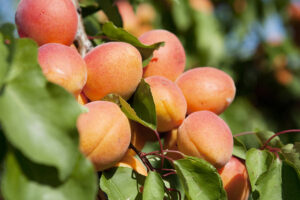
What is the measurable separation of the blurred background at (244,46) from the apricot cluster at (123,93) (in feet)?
3.68

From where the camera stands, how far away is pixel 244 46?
242 cm

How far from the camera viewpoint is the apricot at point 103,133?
→ 582 mm

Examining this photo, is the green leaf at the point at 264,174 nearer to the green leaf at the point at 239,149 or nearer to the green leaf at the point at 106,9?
the green leaf at the point at 239,149

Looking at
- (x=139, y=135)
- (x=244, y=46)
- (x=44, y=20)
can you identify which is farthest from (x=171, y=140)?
(x=244, y=46)

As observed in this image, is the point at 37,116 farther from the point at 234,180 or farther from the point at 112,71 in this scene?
the point at 234,180

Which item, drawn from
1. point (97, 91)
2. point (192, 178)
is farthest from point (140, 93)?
point (192, 178)

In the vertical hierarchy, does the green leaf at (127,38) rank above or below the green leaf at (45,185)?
above

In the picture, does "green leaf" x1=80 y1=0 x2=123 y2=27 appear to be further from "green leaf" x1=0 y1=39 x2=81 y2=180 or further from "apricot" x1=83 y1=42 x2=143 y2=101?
"green leaf" x1=0 y1=39 x2=81 y2=180

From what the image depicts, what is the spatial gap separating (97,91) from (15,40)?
8.9 inches

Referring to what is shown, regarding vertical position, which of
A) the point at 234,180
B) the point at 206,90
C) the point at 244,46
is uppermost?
the point at 206,90

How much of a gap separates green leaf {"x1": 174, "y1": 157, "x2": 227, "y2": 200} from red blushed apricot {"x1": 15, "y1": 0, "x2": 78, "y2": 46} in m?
0.31

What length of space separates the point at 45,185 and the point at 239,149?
438mm

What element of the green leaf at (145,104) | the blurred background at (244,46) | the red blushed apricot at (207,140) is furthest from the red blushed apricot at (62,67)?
the blurred background at (244,46)

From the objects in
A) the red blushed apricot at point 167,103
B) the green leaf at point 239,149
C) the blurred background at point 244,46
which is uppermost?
the red blushed apricot at point 167,103
